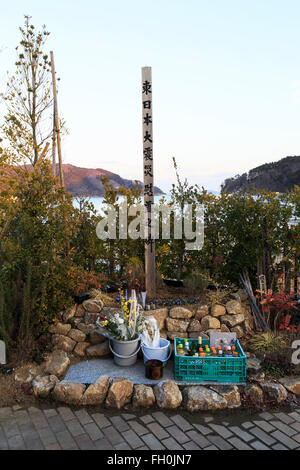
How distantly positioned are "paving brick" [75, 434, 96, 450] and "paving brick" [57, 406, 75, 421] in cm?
39

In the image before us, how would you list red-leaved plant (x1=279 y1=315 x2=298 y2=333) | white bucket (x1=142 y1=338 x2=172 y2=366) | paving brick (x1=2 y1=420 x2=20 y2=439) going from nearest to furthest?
paving brick (x1=2 y1=420 x2=20 y2=439), white bucket (x1=142 y1=338 x2=172 y2=366), red-leaved plant (x1=279 y1=315 x2=298 y2=333)

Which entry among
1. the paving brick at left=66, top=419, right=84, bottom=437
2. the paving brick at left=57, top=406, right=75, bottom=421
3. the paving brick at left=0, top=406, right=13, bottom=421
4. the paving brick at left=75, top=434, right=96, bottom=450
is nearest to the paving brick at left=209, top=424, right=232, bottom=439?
the paving brick at left=75, top=434, right=96, bottom=450

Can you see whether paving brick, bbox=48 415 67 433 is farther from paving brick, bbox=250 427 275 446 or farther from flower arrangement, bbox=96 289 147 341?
paving brick, bbox=250 427 275 446

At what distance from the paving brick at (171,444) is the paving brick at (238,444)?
1.85 feet

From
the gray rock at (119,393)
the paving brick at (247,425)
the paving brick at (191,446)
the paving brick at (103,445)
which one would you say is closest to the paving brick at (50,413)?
the gray rock at (119,393)

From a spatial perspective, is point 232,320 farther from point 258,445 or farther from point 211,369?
point 258,445

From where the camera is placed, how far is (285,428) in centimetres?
418

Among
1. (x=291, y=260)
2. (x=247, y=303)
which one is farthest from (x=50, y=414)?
(x=291, y=260)

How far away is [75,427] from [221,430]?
5.38ft

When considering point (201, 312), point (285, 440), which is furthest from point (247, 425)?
point (201, 312)

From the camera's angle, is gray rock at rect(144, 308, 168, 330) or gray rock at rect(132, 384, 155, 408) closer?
gray rock at rect(132, 384, 155, 408)

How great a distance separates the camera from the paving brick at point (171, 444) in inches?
151

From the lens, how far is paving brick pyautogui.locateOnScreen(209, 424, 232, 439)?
13.3 feet

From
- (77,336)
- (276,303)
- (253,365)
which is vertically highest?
(276,303)
